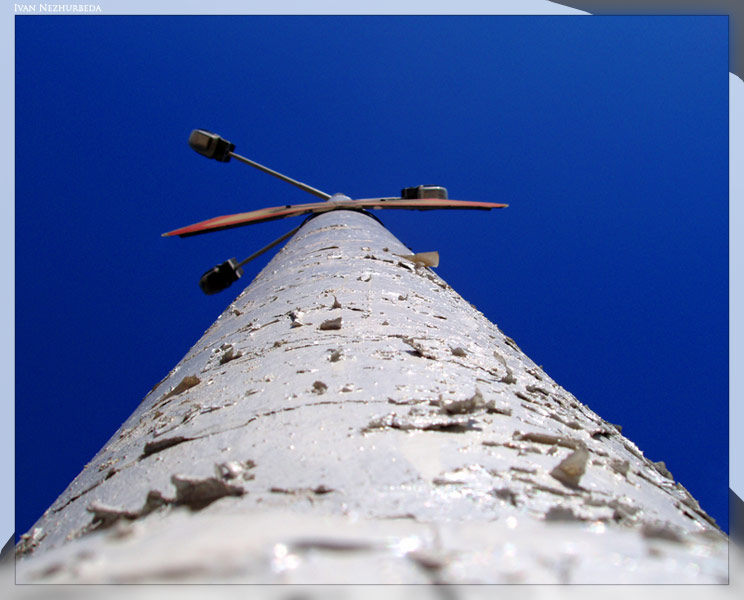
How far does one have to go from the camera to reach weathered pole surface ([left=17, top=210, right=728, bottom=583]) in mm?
919

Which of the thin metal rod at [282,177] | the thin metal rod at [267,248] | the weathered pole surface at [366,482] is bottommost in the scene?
the weathered pole surface at [366,482]

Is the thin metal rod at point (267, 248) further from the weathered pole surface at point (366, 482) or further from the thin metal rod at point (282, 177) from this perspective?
the weathered pole surface at point (366, 482)

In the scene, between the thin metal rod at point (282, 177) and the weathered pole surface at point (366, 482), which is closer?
the weathered pole surface at point (366, 482)

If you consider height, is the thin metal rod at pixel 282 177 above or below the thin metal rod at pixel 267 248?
above

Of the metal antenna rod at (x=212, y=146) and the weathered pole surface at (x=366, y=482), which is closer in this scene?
the weathered pole surface at (x=366, y=482)

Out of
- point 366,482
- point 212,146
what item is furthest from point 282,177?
point 366,482

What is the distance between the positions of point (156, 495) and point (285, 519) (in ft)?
1.11

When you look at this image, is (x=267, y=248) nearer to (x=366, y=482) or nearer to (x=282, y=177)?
(x=282, y=177)

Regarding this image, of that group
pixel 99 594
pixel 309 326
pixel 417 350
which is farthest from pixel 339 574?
pixel 309 326

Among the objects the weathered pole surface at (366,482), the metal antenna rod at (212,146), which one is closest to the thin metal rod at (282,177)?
the metal antenna rod at (212,146)

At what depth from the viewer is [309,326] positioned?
2357 mm

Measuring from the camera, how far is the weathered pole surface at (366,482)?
0.92 metres

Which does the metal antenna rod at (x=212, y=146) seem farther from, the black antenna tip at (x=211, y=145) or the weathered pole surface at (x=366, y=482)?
the weathered pole surface at (x=366, y=482)

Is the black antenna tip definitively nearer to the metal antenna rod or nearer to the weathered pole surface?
the metal antenna rod
